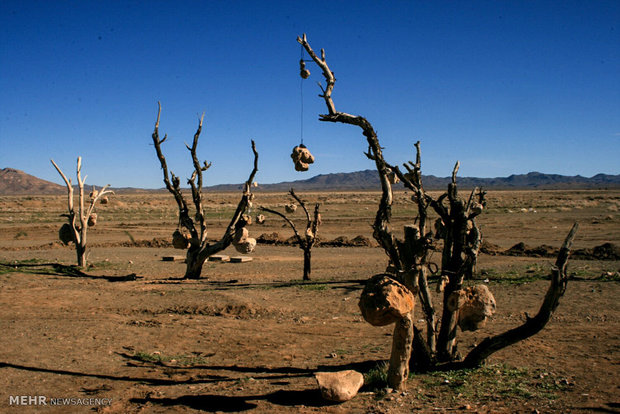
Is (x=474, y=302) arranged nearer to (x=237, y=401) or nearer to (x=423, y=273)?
(x=423, y=273)

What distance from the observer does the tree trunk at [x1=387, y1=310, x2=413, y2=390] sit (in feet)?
20.8

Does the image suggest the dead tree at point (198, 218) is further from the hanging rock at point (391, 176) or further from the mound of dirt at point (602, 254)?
the mound of dirt at point (602, 254)

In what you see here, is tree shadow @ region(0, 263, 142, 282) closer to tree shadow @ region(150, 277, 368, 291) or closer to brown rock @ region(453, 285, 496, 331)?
tree shadow @ region(150, 277, 368, 291)

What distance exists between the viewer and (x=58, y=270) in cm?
1738

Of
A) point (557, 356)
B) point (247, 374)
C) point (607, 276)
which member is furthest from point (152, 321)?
point (607, 276)

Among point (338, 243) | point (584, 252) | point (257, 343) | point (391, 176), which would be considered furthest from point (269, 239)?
point (391, 176)

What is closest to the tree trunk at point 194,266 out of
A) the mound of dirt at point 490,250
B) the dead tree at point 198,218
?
the dead tree at point 198,218

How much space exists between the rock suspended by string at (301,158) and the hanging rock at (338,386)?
3.99 m

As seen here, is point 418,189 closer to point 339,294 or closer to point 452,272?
point 452,272

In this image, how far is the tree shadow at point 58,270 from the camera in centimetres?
1622

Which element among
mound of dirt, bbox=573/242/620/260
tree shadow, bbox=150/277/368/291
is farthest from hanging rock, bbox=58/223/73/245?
mound of dirt, bbox=573/242/620/260

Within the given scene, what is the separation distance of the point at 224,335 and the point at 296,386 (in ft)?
10.4

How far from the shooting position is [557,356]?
25.3 feet

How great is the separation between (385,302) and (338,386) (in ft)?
4.15
